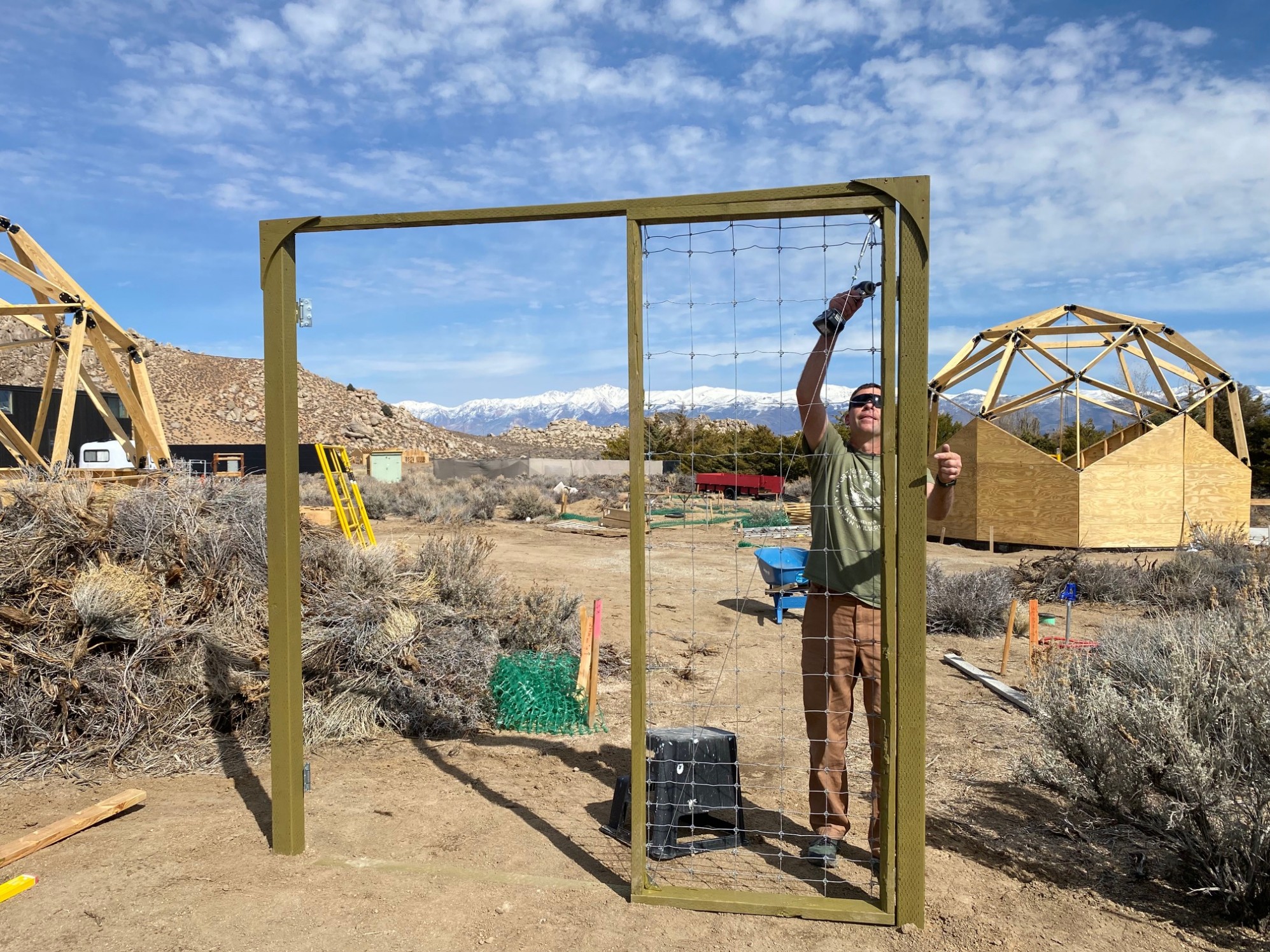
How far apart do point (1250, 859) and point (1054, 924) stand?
2.22 feet

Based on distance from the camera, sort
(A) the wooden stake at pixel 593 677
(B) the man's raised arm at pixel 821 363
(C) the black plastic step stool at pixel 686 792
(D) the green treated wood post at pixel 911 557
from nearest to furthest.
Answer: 1. (D) the green treated wood post at pixel 911 557
2. (B) the man's raised arm at pixel 821 363
3. (C) the black plastic step stool at pixel 686 792
4. (A) the wooden stake at pixel 593 677

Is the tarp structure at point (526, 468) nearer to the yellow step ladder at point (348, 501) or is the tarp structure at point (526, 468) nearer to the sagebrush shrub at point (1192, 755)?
the yellow step ladder at point (348, 501)

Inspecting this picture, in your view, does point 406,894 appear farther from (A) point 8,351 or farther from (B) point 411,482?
(A) point 8,351

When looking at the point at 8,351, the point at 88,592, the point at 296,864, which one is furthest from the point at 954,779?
the point at 8,351

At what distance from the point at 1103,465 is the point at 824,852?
14235 mm

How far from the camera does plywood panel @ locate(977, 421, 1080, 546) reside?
1549 centimetres

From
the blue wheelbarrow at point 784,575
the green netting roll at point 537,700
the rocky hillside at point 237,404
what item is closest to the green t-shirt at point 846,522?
the green netting roll at point 537,700

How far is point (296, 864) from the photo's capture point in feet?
11.6

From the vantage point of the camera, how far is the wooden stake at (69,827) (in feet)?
11.4

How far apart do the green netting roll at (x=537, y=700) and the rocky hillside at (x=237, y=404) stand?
47.7m

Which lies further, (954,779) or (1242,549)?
(1242,549)

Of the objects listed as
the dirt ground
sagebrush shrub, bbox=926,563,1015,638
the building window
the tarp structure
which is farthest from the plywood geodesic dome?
the building window

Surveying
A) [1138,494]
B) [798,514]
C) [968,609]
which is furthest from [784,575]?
[798,514]

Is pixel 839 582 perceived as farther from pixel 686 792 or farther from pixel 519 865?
pixel 519 865
